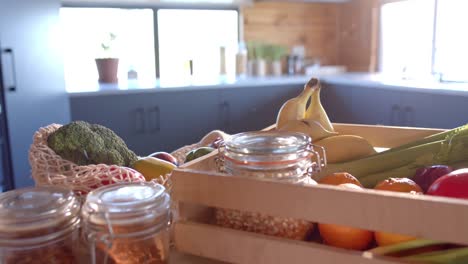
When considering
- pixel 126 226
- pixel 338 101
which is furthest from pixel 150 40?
pixel 126 226

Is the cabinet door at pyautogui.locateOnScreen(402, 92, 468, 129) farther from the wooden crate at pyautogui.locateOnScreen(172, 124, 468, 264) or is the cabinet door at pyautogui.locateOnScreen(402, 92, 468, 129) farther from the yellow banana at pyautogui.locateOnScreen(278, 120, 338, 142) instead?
the wooden crate at pyautogui.locateOnScreen(172, 124, 468, 264)

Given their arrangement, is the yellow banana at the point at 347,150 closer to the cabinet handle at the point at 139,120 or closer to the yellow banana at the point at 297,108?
the yellow banana at the point at 297,108

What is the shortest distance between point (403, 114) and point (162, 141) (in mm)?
1714

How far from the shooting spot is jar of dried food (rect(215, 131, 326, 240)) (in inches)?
26.4

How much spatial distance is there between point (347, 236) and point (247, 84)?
2.87 meters

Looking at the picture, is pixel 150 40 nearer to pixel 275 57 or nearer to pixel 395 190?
pixel 275 57

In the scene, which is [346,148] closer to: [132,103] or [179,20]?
[132,103]

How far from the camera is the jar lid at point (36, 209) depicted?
58 cm

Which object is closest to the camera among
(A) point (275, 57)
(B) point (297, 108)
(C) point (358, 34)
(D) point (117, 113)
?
(B) point (297, 108)

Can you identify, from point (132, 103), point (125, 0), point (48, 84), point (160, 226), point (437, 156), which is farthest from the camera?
point (125, 0)

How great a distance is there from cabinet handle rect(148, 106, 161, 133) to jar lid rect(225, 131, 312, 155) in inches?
99.9

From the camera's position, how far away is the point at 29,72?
9.09 ft

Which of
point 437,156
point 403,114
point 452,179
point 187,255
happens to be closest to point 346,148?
point 437,156

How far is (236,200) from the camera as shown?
0.66 m
